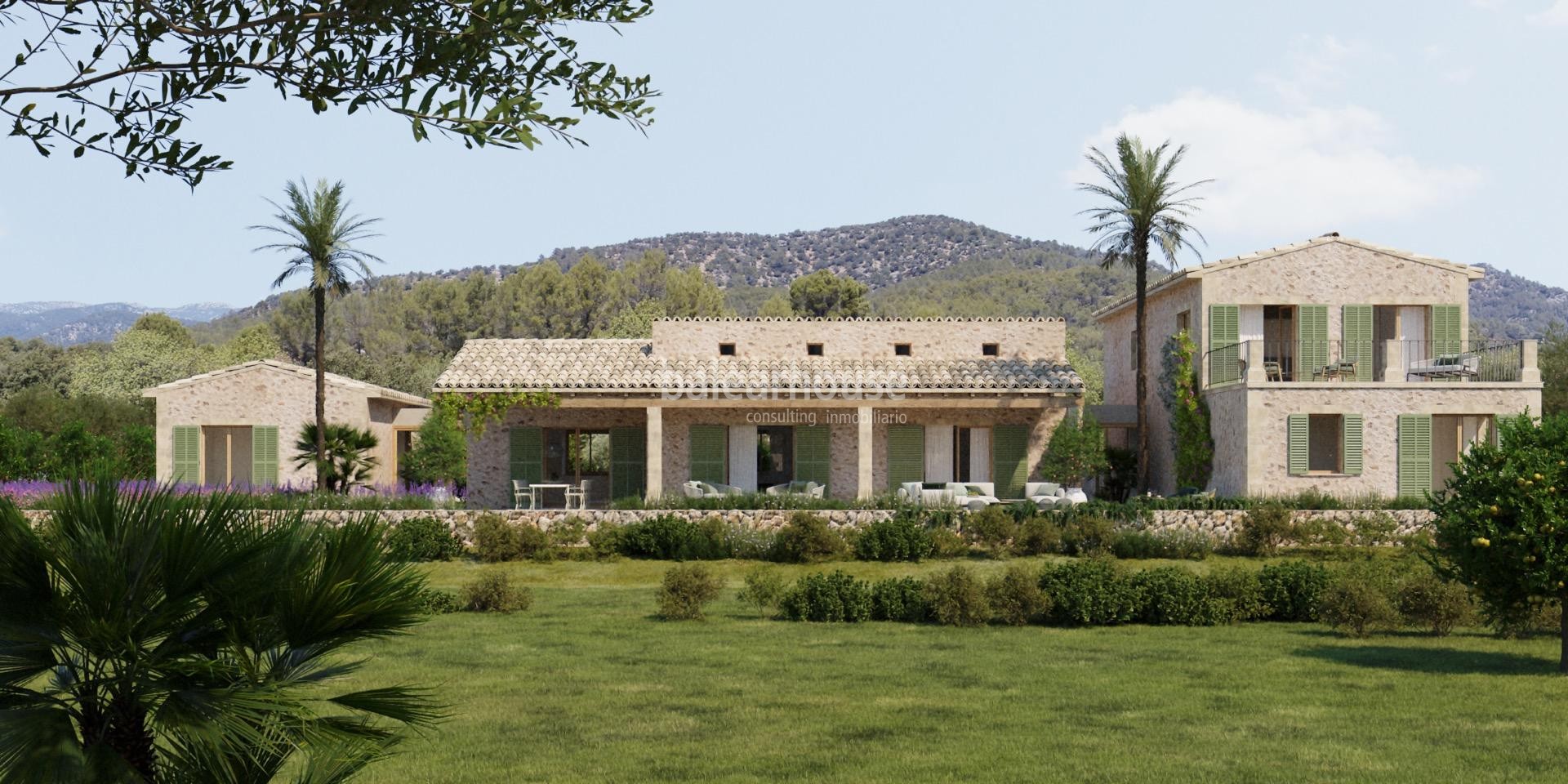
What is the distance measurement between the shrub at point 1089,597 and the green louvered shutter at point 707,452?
1228cm

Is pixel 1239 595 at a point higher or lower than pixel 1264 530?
lower

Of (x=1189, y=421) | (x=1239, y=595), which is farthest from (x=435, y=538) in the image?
(x=1189, y=421)

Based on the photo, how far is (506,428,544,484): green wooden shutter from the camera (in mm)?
26312

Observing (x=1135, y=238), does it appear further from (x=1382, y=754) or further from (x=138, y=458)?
(x=138, y=458)

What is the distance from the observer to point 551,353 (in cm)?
2748

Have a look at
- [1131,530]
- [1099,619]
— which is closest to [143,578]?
[1099,619]

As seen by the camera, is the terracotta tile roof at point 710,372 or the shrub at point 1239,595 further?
the terracotta tile roof at point 710,372

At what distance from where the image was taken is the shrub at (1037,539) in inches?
794

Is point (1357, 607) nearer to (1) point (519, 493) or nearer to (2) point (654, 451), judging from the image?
(2) point (654, 451)

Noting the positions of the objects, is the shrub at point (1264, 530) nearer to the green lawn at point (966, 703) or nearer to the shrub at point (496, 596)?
the green lawn at point (966, 703)

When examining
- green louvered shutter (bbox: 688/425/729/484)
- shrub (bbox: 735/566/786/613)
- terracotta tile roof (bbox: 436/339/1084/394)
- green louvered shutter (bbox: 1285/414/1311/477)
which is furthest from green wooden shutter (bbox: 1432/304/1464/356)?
shrub (bbox: 735/566/786/613)

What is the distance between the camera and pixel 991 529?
803 inches

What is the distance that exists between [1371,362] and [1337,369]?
1.25 meters

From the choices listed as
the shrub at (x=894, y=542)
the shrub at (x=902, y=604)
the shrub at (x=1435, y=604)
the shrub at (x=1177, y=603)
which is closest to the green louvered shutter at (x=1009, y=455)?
the shrub at (x=894, y=542)
